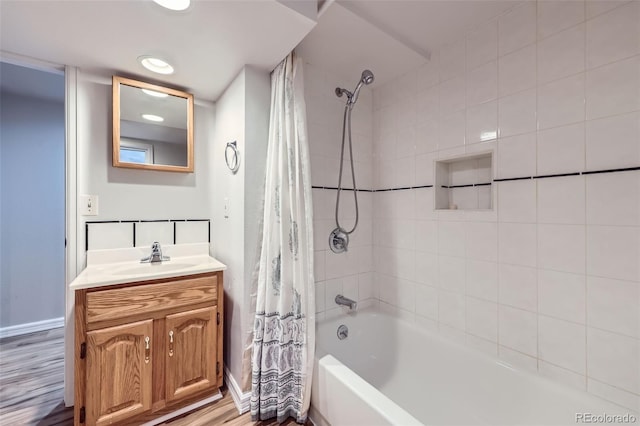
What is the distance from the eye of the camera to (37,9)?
3.67ft

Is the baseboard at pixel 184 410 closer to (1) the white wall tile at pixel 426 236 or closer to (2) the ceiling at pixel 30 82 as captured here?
(1) the white wall tile at pixel 426 236

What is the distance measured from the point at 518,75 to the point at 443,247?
1016 mm

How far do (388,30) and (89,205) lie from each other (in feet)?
6.82

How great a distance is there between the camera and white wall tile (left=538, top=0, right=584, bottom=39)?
3.88ft

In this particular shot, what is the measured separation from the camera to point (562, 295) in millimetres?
1227

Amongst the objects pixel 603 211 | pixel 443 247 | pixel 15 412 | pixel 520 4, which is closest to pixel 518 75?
pixel 520 4

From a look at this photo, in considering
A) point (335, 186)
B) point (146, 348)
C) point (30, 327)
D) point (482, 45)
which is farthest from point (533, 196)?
point (30, 327)

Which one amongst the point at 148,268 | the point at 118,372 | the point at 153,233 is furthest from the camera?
the point at 153,233

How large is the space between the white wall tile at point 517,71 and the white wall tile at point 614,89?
229 millimetres

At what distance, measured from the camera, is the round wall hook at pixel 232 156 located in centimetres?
163

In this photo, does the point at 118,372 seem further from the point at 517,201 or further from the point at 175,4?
the point at 517,201

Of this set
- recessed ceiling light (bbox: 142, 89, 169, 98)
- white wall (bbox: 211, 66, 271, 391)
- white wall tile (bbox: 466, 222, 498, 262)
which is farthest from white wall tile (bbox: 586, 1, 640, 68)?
recessed ceiling light (bbox: 142, 89, 169, 98)

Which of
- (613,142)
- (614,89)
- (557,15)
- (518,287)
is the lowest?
(518,287)

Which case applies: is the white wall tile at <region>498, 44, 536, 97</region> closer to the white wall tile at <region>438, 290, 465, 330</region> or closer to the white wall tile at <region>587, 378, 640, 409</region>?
the white wall tile at <region>438, 290, 465, 330</region>
